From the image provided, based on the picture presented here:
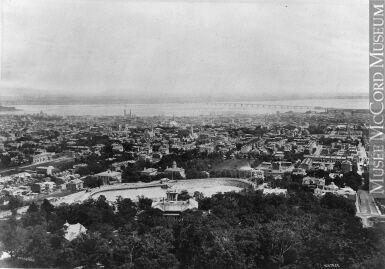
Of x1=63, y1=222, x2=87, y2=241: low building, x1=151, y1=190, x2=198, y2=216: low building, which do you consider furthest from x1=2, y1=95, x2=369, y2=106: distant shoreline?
x1=63, y1=222, x2=87, y2=241: low building

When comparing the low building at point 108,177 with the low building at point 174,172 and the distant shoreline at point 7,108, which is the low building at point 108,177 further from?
the distant shoreline at point 7,108

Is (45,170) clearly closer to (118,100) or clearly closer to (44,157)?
(44,157)

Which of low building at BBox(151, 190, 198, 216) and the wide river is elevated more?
the wide river

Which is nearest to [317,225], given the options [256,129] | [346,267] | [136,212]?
[346,267]

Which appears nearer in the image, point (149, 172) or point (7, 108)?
point (7, 108)

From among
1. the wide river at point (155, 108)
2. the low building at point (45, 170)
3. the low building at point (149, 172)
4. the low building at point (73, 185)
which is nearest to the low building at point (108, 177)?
the low building at point (73, 185)

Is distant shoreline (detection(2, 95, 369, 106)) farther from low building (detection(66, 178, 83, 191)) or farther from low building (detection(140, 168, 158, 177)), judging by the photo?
low building (detection(140, 168, 158, 177))

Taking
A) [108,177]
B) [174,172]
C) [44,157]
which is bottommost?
[174,172]

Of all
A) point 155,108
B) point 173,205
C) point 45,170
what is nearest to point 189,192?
point 173,205
